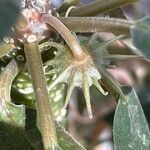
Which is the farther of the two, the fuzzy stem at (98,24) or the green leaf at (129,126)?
the green leaf at (129,126)

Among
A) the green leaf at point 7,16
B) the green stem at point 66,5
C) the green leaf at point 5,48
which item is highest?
the green leaf at point 7,16

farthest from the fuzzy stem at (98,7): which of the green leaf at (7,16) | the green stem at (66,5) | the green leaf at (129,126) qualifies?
the green leaf at (7,16)

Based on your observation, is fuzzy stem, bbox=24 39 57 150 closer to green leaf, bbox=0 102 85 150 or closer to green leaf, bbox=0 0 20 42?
green leaf, bbox=0 102 85 150

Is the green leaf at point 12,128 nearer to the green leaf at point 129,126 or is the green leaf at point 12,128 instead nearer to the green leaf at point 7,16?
the green leaf at point 129,126

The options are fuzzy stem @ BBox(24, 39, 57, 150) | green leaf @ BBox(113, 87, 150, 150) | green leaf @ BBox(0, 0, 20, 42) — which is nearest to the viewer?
green leaf @ BBox(0, 0, 20, 42)

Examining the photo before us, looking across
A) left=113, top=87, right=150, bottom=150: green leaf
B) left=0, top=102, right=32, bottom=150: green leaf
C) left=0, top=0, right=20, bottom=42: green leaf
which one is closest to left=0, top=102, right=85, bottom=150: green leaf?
left=0, top=102, right=32, bottom=150: green leaf

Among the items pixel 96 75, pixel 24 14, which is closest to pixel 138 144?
pixel 96 75
